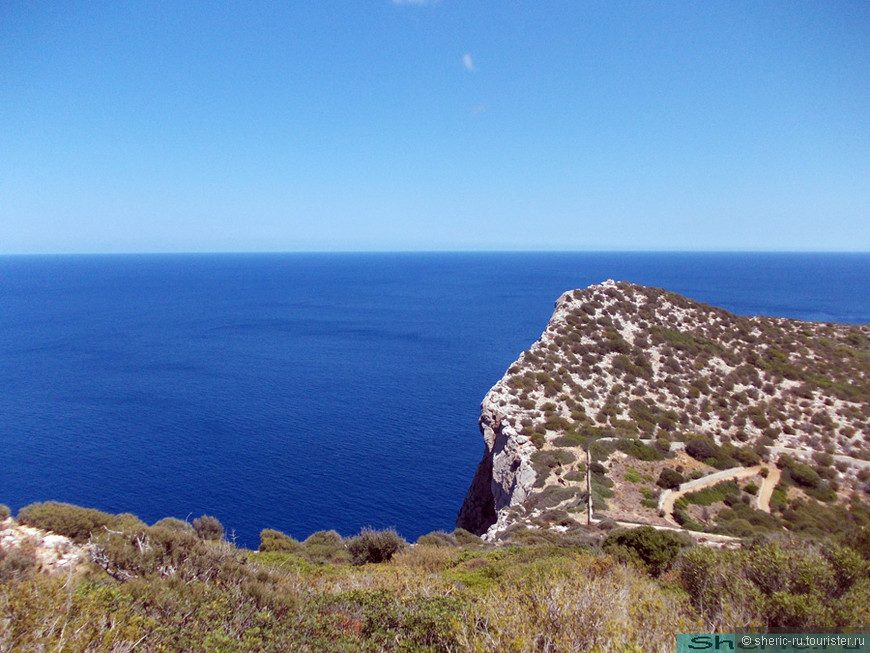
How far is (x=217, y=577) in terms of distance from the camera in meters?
8.71

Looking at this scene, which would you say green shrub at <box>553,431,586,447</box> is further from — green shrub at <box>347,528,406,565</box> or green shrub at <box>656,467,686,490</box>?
green shrub at <box>347,528,406,565</box>

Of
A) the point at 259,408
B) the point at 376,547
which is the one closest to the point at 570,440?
the point at 376,547

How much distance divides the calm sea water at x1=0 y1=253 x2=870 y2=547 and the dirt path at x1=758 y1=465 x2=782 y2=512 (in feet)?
73.6

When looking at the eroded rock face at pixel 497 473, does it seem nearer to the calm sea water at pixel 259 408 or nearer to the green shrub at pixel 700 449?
the calm sea water at pixel 259 408

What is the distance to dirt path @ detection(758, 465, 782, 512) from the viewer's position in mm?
23805

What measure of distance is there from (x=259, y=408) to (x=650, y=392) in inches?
1823

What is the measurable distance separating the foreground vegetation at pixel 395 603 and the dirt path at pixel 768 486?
1476 cm

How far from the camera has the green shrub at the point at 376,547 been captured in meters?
15.6

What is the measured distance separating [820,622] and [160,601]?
9.24 meters

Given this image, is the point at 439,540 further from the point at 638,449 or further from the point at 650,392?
the point at 650,392

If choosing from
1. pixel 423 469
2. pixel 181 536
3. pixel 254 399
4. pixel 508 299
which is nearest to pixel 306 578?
pixel 181 536

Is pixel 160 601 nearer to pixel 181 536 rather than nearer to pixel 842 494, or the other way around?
pixel 181 536

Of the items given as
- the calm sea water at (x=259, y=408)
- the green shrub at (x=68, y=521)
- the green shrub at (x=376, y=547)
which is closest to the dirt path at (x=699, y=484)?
the green shrub at (x=376, y=547)

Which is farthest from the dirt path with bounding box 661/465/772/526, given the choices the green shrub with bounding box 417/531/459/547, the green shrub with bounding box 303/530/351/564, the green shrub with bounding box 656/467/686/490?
the green shrub with bounding box 303/530/351/564
